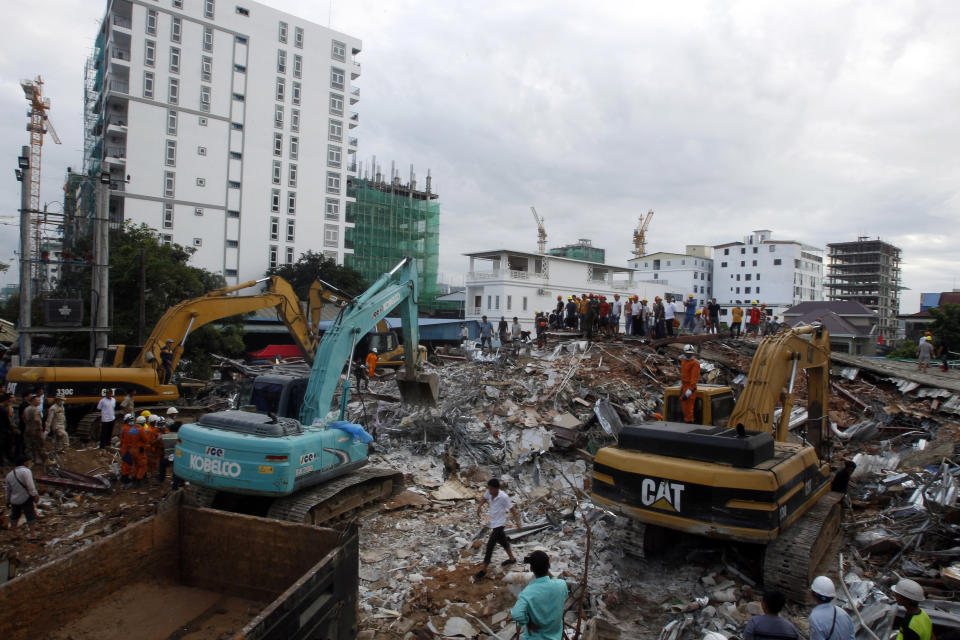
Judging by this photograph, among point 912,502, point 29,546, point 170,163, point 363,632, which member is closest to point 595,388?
point 912,502

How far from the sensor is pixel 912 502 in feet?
25.3

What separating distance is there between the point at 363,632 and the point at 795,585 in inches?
167

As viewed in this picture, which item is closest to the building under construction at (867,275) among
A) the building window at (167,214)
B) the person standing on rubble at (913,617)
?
the building window at (167,214)

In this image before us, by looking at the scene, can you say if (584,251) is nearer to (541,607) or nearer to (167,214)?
(167,214)

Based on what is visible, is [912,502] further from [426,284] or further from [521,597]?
[426,284]

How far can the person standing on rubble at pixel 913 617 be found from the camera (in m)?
3.82

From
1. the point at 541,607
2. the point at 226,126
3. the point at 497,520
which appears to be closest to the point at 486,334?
the point at 497,520

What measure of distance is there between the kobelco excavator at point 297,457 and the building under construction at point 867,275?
105 meters

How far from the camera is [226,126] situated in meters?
47.1

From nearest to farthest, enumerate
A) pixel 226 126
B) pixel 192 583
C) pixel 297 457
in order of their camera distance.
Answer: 1. pixel 192 583
2. pixel 297 457
3. pixel 226 126

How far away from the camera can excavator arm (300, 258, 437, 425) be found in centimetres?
891

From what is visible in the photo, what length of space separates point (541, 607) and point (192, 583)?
3.38 m

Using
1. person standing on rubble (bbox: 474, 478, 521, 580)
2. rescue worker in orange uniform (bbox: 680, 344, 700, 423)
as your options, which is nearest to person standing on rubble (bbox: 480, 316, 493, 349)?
rescue worker in orange uniform (bbox: 680, 344, 700, 423)

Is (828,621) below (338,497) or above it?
above
